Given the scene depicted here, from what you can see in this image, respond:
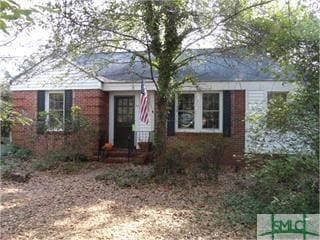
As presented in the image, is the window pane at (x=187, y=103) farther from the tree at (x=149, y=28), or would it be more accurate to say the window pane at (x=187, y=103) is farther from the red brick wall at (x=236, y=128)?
the tree at (x=149, y=28)

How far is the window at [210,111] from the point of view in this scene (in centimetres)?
1502

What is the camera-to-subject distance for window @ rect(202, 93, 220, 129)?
15016 millimetres

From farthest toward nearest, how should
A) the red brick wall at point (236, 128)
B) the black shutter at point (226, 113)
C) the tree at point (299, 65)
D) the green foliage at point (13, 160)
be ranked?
1. the black shutter at point (226, 113)
2. the red brick wall at point (236, 128)
3. the green foliage at point (13, 160)
4. the tree at point (299, 65)

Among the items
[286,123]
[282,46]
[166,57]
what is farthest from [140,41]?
[286,123]

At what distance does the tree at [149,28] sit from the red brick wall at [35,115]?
544 centimetres

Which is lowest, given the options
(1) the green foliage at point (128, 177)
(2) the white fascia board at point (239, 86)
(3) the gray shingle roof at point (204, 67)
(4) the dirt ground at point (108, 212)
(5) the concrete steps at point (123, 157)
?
(4) the dirt ground at point (108, 212)

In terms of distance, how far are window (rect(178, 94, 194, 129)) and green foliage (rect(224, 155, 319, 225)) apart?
7628 mm

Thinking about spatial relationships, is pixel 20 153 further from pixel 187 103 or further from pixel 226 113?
pixel 226 113

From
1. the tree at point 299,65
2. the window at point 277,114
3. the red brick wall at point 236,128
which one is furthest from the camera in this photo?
the red brick wall at point 236,128

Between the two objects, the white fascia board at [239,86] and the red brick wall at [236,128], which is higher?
the white fascia board at [239,86]

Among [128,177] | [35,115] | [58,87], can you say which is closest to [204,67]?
[58,87]

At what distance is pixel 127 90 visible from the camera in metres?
15.6

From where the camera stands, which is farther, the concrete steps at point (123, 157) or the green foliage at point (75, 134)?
the concrete steps at point (123, 157)

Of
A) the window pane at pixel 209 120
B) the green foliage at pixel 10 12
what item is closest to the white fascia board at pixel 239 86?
the window pane at pixel 209 120
